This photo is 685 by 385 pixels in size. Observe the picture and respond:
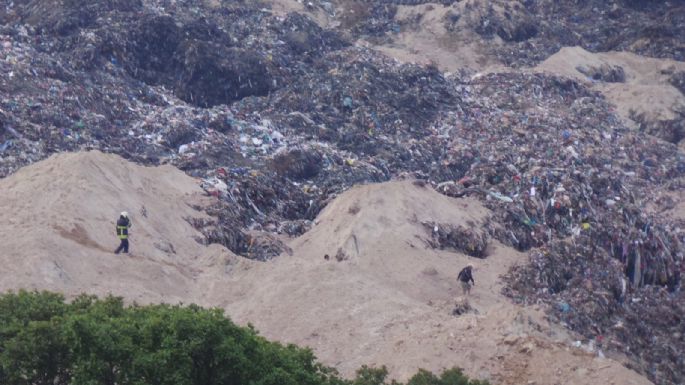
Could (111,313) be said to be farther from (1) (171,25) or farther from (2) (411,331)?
(1) (171,25)

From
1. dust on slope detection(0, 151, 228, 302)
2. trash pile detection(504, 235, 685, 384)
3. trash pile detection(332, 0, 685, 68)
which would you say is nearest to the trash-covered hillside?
trash pile detection(504, 235, 685, 384)

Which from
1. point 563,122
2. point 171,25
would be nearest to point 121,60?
point 171,25

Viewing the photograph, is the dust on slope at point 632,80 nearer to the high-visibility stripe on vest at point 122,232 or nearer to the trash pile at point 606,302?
the trash pile at point 606,302

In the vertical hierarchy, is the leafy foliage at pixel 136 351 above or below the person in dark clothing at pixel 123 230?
above

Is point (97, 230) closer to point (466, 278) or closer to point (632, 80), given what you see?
point (466, 278)

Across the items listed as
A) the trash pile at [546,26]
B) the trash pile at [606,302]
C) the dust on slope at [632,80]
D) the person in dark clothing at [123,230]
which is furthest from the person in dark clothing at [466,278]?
the trash pile at [546,26]

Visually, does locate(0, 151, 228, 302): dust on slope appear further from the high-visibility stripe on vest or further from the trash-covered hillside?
the trash-covered hillside
